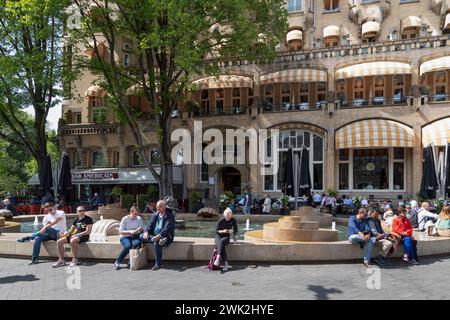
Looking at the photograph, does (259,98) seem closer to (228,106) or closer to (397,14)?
(228,106)

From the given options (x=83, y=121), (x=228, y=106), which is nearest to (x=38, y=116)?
(x=83, y=121)

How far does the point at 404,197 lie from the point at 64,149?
27.0 metres

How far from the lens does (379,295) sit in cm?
762

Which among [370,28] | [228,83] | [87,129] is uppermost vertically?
[370,28]

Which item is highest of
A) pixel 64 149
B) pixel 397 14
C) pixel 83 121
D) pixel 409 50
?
pixel 397 14

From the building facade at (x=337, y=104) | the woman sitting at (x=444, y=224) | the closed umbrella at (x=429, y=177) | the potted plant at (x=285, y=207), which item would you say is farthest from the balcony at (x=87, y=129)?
the woman sitting at (x=444, y=224)

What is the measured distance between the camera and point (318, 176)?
2981cm

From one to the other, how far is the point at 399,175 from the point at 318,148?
556 cm

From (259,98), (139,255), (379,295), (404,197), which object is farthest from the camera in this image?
(259,98)

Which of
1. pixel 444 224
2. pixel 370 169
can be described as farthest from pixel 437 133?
pixel 444 224

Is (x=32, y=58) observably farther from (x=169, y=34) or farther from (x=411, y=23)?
(x=411, y=23)

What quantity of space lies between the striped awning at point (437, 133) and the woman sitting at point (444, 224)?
1316 cm

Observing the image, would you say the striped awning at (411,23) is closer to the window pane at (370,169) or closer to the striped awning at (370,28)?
the striped awning at (370,28)

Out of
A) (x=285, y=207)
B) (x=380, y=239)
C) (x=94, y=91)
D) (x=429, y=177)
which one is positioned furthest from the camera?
(x=94, y=91)
